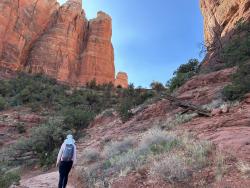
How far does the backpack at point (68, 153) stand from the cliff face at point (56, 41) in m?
46.0

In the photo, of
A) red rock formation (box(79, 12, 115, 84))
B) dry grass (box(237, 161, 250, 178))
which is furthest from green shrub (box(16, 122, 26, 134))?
red rock formation (box(79, 12, 115, 84))

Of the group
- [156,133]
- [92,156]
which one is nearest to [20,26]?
[92,156]

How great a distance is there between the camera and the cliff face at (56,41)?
55.9 metres

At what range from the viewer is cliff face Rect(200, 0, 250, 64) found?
91.6 ft

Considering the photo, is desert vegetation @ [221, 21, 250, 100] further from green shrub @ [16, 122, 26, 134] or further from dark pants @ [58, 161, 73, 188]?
green shrub @ [16, 122, 26, 134]

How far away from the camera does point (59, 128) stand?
18.1 metres

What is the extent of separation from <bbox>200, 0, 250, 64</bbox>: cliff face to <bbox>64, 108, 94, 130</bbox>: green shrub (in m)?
10.1

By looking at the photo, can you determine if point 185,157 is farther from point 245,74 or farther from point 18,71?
point 18,71

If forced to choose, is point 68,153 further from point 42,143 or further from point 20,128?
point 20,128

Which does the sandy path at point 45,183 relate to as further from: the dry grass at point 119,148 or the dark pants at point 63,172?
A: the dry grass at point 119,148

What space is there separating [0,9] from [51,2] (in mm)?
13397

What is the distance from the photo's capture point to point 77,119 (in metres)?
22.1

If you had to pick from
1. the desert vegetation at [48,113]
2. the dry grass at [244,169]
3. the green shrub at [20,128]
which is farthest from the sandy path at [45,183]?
the green shrub at [20,128]

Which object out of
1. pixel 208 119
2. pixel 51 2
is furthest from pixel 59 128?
pixel 51 2
